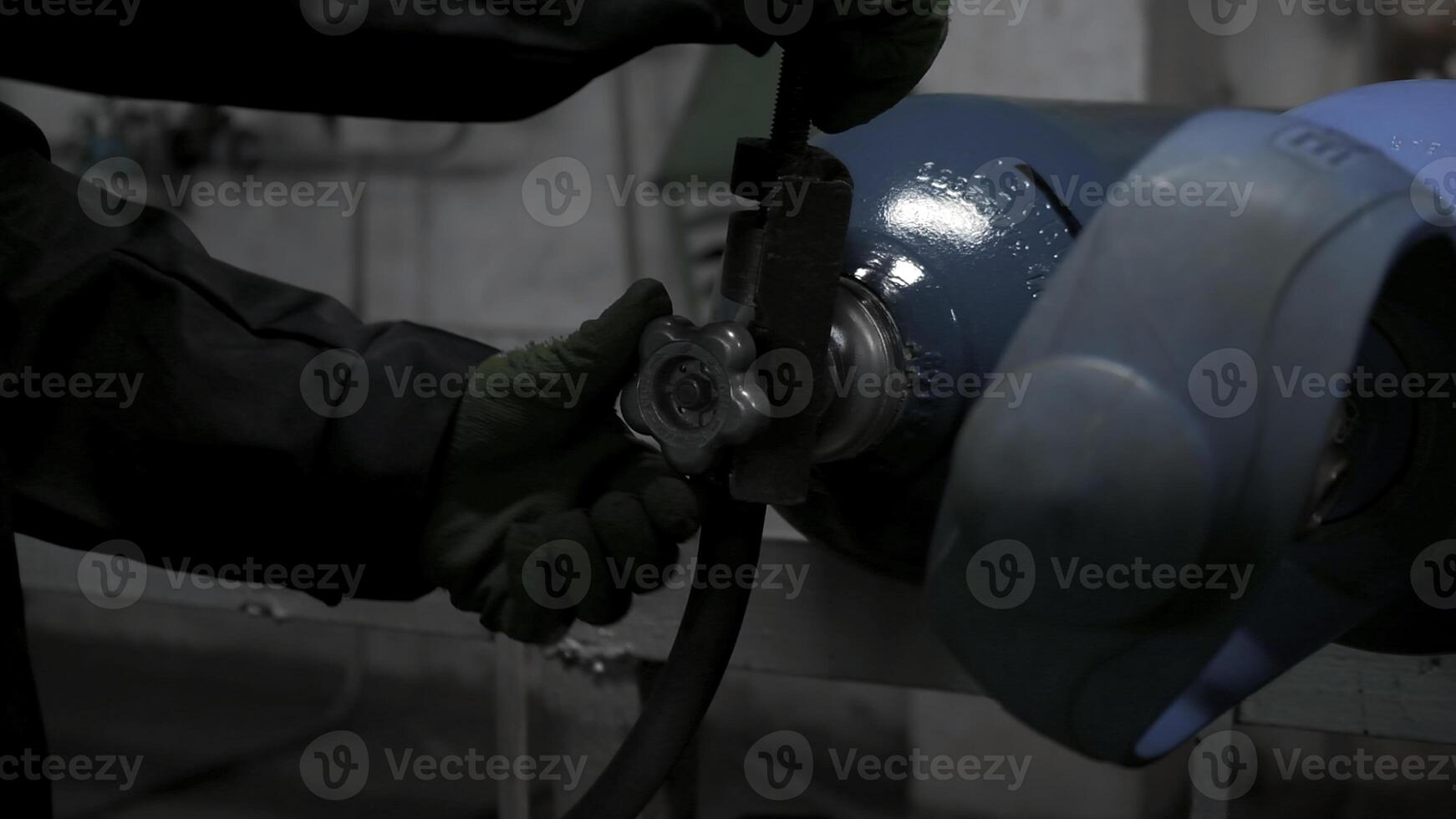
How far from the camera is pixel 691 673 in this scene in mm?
551

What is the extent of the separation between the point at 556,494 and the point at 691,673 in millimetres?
136

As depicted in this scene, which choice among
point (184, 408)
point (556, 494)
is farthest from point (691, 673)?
point (184, 408)

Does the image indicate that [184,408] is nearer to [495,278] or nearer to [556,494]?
[556,494]

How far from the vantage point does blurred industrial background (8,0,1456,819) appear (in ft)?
4.25

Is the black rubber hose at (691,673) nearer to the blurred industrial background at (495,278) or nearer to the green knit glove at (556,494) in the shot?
the green knit glove at (556,494)

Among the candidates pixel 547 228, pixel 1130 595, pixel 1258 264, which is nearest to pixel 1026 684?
pixel 1130 595

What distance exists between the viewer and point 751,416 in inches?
20.0

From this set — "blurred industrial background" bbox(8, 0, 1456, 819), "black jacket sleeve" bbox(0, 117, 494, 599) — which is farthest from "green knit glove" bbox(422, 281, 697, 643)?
"blurred industrial background" bbox(8, 0, 1456, 819)

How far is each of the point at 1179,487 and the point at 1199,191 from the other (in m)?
0.11

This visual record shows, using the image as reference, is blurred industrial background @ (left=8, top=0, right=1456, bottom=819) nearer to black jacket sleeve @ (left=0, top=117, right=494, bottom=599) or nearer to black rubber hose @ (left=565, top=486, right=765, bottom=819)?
black jacket sleeve @ (left=0, top=117, right=494, bottom=599)

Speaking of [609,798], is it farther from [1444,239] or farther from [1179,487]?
[1444,239]

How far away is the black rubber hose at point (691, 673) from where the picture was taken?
55cm

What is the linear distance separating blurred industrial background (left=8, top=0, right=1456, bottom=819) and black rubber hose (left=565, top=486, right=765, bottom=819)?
786 millimetres

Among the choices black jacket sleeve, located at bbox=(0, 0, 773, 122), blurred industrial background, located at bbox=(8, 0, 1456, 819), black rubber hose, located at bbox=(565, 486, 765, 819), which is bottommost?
blurred industrial background, located at bbox=(8, 0, 1456, 819)
